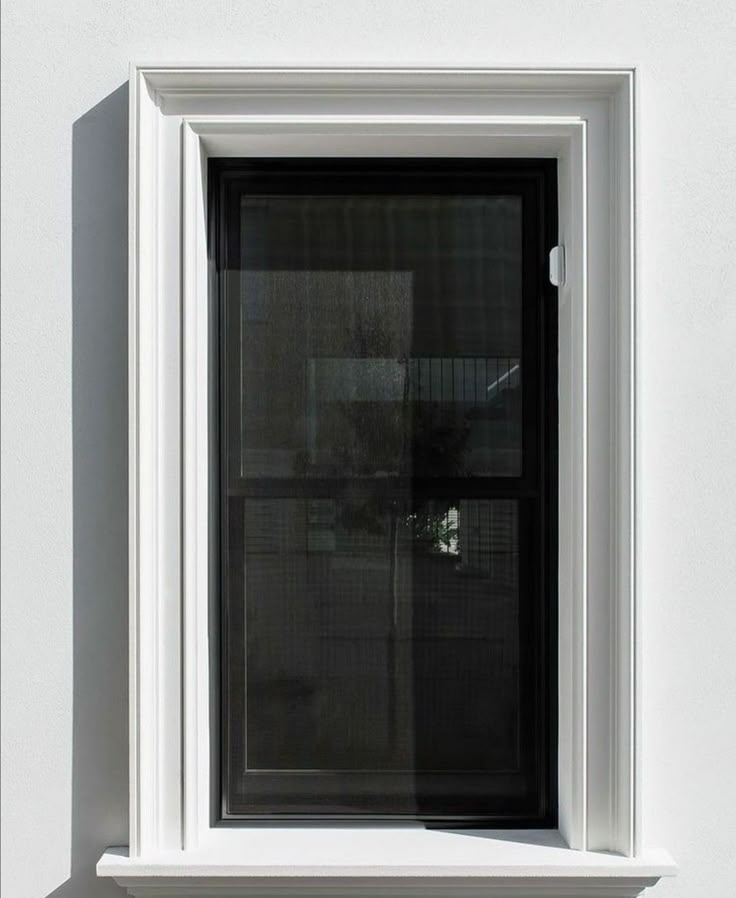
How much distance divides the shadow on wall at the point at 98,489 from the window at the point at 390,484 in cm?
19

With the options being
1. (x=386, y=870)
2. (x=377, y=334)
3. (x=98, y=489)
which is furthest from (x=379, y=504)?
(x=386, y=870)

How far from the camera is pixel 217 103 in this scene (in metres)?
1.45

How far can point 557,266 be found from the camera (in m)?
1.50

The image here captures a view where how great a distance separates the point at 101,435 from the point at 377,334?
21.9 inches

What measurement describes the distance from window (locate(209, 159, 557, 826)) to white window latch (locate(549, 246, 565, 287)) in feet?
0.11

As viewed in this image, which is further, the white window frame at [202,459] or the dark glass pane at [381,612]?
the dark glass pane at [381,612]

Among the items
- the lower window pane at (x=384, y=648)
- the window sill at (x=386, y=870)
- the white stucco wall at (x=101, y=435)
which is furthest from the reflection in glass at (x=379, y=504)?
the white stucco wall at (x=101, y=435)

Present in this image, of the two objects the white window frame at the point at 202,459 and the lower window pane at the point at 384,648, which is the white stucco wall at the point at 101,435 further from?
the lower window pane at the point at 384,648

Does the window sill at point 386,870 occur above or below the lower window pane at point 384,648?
below

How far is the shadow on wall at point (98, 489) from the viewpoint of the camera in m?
1.47

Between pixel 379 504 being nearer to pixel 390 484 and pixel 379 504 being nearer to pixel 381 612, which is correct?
pixel 390 484

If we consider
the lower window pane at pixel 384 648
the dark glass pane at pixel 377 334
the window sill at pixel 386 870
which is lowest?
the window sill at pixel 386 870
